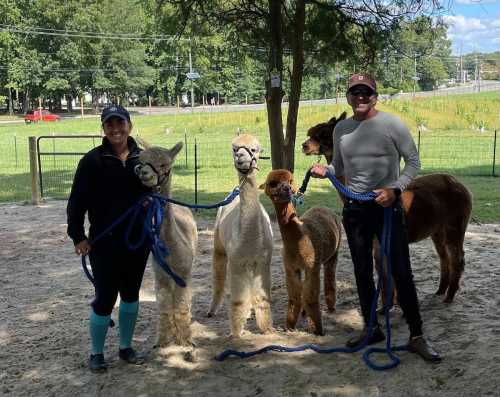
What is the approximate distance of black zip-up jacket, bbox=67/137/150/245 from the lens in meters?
3.43

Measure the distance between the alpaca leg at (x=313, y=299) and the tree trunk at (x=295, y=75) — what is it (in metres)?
4.36

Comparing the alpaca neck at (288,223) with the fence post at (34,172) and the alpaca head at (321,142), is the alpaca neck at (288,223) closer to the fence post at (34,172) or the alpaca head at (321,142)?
the alpaca head at (321,142)

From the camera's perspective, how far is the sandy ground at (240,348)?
3.47 metres

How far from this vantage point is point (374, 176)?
360cm

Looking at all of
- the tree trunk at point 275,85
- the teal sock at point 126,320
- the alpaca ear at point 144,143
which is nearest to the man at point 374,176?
the alpaca ear at point 144,143

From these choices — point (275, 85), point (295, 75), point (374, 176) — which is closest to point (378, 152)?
point (374, 176)

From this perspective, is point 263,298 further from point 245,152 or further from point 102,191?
point 102,191

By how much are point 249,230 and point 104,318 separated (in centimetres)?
117

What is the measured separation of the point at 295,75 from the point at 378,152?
501 cm

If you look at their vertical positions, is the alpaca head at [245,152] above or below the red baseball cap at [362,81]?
below

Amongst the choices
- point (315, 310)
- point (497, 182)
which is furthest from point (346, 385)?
point (497, 182)

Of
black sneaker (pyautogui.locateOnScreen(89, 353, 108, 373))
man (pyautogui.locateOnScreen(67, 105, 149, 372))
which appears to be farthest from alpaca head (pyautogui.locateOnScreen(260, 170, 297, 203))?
black sneaker (pyautogui.locateOnScreen(89, 353, 108, 373))

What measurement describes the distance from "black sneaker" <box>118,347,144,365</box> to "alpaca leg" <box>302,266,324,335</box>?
4.21 feet

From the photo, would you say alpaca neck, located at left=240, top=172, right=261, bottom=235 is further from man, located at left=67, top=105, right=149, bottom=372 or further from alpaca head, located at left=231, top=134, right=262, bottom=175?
man, located at left=67, top=105, right=149, bottom=372
